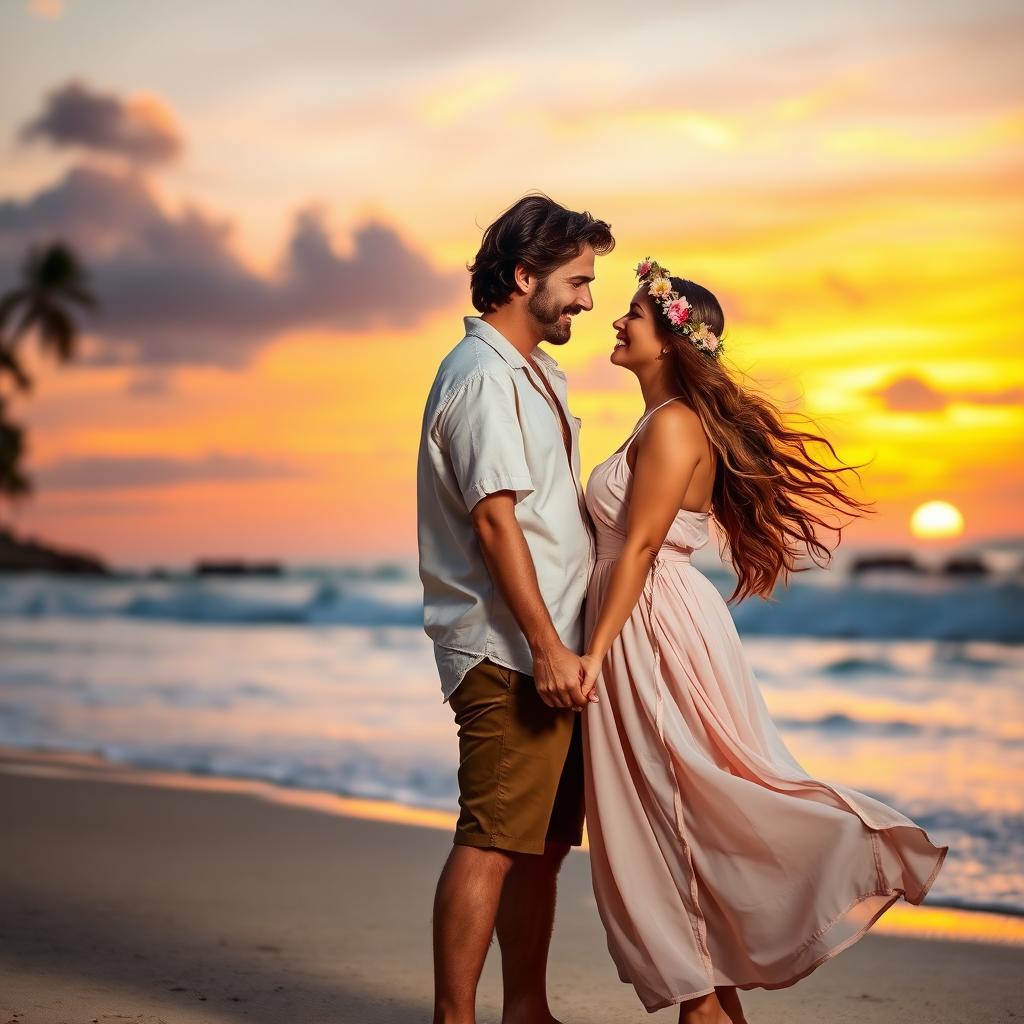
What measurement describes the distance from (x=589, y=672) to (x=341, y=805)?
4.53 m

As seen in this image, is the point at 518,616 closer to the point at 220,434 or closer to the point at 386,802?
the point at 386,802

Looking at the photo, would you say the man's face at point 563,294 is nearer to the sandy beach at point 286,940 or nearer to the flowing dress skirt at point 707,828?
the flowing dress skirt at point 707,828

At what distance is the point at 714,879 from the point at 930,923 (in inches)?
88.5

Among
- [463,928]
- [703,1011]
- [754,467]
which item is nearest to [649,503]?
[754,467]

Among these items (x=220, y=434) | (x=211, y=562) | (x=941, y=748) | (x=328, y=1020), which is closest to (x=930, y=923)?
(x=328, y=1020)

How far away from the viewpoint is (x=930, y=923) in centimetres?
539

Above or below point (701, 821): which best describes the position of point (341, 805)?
below

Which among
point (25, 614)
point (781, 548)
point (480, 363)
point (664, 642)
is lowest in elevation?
point (25, 614)

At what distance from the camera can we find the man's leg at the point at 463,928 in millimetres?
3438

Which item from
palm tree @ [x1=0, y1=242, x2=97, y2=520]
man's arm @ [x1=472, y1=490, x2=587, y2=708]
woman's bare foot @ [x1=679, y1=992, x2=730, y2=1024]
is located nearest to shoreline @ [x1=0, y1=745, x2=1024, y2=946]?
woman's bare foot @ [x1=679, y1=992, x2=730, y2=1024]

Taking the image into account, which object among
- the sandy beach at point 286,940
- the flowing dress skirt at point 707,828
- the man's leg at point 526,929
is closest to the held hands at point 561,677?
the flowing dress skirt at point 707,828

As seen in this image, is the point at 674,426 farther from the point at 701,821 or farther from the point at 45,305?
the point at 45,305

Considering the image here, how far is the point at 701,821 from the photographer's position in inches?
140

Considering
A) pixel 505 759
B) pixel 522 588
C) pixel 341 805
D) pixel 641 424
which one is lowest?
pixel 341 805
